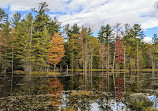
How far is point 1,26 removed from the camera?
5006 cm

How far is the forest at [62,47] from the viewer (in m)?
43.3

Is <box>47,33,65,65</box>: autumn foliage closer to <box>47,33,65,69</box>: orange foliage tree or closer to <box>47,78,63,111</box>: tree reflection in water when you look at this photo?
<box>47,33,65,69</box>: orange foliage tree

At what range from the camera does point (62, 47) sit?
47656 mm

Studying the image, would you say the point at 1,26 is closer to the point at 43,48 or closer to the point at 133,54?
the point at 43,48

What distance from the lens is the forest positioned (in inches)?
1704

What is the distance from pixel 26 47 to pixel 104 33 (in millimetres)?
35579

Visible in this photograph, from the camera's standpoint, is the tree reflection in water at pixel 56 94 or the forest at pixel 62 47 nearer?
the tree reflection in water at pixel 56 94

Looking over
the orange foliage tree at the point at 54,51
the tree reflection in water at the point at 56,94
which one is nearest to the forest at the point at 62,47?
the orange foliage tree at the point at 54,51

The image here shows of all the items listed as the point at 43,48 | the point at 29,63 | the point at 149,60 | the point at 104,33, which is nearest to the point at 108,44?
the point at 104,33

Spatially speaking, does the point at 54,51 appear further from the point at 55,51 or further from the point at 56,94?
the point at 56,94

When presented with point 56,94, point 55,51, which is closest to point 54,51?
point 55,51

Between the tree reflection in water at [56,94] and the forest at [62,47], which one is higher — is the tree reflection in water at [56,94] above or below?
below

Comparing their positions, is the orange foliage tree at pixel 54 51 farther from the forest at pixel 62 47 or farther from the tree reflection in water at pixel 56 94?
the tree reflection in water at pixel 56 94

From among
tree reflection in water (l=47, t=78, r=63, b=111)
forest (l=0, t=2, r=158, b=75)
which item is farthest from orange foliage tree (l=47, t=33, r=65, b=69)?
tree reflection in water (l=47, t=78, r=63, b=111)
